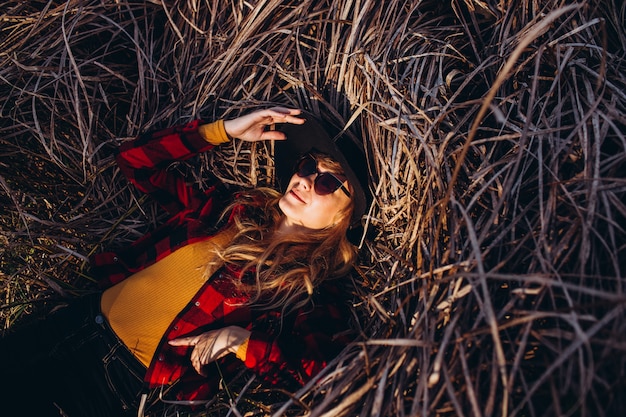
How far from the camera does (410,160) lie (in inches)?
82.0

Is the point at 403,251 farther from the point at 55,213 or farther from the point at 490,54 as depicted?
the point at 55,213

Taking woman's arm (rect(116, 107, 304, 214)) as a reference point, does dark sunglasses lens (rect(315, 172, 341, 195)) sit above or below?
below

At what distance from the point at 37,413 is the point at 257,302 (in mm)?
1157

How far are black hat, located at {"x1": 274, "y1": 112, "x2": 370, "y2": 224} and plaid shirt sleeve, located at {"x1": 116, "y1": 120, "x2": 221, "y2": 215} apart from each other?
1.38ft

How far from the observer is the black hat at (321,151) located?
219 centimetres

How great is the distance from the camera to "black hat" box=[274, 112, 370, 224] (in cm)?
219

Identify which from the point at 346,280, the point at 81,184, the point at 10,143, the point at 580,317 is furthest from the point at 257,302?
the point at 10,143

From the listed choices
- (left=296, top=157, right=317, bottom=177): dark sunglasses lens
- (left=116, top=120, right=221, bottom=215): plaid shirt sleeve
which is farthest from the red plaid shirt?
(left=296, top=157, right=317, bottom=177): dark sunglasses lens

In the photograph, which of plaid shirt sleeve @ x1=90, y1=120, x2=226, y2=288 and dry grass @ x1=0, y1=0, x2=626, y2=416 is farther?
plaid shirt sleeve @ x1=90, y1=120, x2=226, y2=288

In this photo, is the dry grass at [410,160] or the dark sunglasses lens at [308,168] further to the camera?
the dark sunglasses lens at [308,168]

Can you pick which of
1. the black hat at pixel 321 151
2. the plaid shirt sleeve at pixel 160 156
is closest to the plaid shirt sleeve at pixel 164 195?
the plaid shirt sleeve at pixel 160 156

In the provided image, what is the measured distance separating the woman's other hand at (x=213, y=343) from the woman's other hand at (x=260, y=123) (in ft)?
3.33

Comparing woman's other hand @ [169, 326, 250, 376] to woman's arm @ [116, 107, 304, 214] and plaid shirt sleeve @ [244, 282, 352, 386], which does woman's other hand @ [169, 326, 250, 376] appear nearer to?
plaid shirt sleeve @ [244, 282, 352, 386]

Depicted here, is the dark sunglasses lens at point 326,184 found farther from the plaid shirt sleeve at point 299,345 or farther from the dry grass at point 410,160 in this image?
the plaid shirt sleeve at point 299,345
